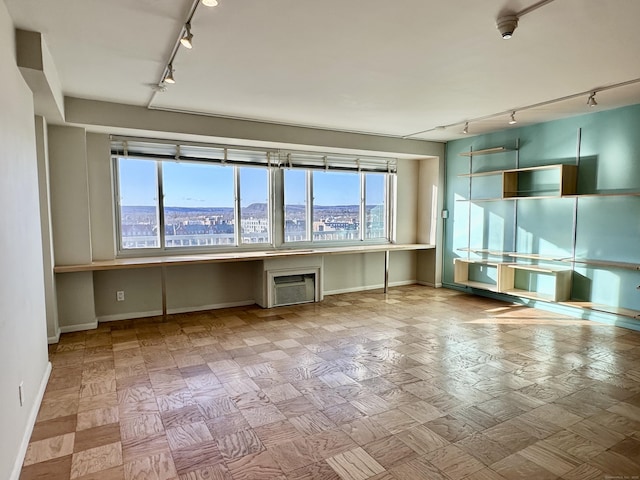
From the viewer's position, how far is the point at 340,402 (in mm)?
2789

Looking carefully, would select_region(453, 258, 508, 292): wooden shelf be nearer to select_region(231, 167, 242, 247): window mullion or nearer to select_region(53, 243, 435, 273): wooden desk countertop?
select_region(53, 243, 435, 273): wooden desk countertop

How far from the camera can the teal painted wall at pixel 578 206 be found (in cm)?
445

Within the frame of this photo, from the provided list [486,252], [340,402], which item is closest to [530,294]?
[486,252]

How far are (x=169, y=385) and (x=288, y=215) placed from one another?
3385 mm

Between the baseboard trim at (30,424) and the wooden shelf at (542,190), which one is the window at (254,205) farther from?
the wooden shelf at (542,190)

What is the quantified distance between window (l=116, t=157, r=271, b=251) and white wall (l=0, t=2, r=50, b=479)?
1.91 metres

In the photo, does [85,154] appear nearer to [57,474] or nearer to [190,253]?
[190,253]

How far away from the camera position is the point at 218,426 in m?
2.48

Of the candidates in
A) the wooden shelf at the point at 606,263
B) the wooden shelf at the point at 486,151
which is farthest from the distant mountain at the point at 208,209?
the wooden shelf at the point at 606,263

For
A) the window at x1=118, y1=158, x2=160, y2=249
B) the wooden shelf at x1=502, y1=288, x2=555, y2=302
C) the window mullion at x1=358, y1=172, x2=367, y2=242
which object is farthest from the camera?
the window mullion at x1=358, y1=172, x2=367, y2=242

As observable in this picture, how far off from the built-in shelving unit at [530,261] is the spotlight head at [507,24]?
3054 millimetres

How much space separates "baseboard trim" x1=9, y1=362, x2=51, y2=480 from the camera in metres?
1.98

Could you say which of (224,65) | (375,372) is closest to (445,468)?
(375,372)

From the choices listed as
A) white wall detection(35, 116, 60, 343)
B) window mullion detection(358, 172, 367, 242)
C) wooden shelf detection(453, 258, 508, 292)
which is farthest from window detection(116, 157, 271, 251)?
wooden shelf detection(453, 258, 508, 292)
